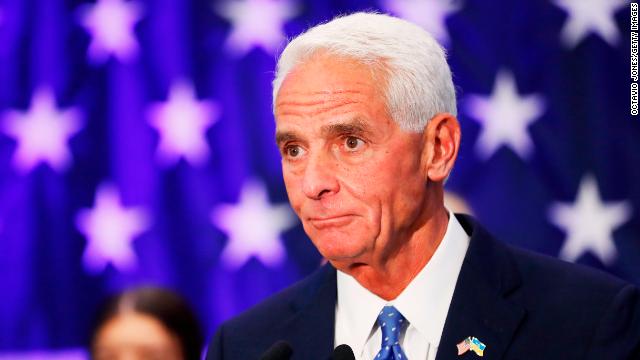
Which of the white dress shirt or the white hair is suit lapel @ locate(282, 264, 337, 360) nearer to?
the white dress shirt

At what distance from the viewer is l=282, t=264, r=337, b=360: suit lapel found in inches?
91.4

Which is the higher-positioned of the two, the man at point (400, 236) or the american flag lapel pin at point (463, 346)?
the man at point (400, 236)

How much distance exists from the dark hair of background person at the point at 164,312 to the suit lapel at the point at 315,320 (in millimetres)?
1234

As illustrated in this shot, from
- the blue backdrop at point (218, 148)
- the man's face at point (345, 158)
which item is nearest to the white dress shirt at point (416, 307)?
the man's face at point (345, 158)

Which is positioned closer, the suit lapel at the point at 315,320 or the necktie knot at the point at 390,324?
the necktie knot at the point at 390,324

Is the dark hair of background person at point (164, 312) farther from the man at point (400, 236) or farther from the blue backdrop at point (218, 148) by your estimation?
the man at point (400, 236)

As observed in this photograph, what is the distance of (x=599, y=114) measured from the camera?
4.34 metres

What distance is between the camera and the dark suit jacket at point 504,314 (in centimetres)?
212

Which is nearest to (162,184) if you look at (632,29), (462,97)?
(462,97)

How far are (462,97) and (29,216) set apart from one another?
2.05 meters

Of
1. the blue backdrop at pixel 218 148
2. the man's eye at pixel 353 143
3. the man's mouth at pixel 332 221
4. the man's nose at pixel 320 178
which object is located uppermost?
the blue backdrop at pixel 218 148

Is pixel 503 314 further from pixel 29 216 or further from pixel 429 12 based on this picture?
pixel 29 216

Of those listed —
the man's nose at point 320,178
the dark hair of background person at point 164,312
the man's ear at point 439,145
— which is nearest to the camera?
the man's nose at point 320,178

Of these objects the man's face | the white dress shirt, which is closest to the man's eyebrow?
the man's face
